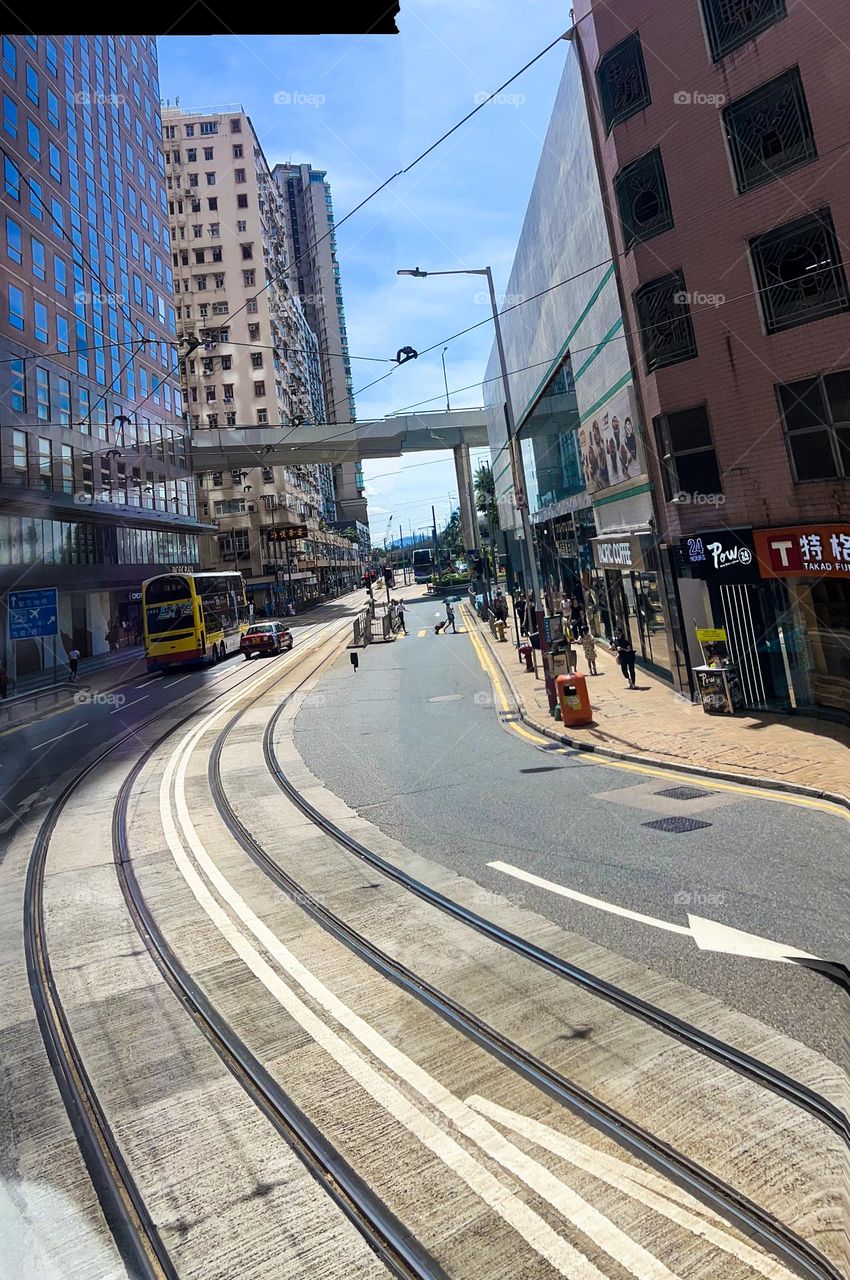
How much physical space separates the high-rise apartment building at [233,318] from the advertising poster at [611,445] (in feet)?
168

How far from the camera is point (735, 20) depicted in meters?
13.7

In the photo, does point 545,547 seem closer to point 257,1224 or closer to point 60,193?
point 60,193

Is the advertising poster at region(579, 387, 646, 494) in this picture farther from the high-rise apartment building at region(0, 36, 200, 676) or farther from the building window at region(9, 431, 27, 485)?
the building window at region(9, 431, 27, 485)

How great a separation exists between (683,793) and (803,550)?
5.49 m

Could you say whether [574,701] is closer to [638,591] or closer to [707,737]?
[707,737]

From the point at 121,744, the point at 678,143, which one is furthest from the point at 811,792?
the point at 121,744

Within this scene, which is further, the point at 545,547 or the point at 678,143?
the point at 545,547

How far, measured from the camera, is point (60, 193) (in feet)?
125

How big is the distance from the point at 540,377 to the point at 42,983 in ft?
92.1

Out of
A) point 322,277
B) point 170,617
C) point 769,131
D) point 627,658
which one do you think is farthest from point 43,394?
point 322,277

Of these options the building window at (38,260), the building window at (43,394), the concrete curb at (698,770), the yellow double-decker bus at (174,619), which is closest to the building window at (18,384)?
the building window at (43,394)

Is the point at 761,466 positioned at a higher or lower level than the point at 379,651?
higher

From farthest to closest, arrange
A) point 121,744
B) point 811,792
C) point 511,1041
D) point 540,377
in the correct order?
point 540,377 < point 121,744 < point 811,792 < point 511,1041

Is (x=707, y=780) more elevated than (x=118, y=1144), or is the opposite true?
(x=118, y=1144)
